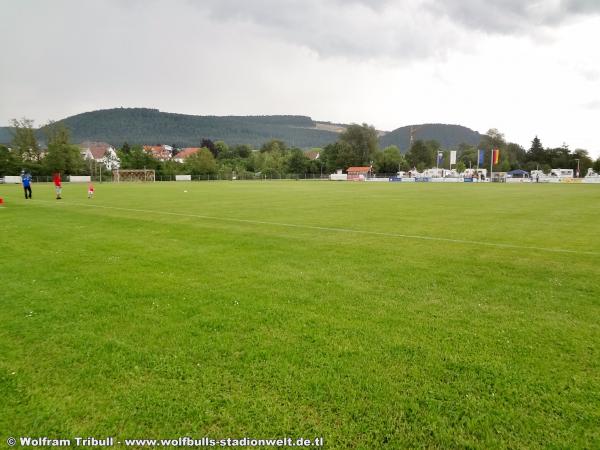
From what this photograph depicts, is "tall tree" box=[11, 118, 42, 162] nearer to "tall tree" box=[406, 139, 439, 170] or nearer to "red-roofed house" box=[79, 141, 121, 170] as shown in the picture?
"red-roofed house" box=[79, 141, 121, 170]

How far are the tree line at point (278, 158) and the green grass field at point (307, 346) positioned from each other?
99504 millimetres

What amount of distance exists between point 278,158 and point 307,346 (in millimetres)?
135939

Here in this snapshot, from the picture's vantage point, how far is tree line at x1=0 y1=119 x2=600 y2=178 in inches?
3725

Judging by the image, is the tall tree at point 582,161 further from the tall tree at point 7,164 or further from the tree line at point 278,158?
the tall tree at point 7,164

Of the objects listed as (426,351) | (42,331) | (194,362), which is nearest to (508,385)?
(426,351)

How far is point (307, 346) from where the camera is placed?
459cm

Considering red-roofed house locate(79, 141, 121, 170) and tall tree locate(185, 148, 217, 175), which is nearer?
tall tree locate(185, 148, 217, 175)

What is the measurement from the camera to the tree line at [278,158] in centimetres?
9462

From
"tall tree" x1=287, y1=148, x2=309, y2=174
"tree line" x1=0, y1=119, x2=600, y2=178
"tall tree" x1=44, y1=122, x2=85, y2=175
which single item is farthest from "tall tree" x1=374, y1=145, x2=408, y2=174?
"tall tree" x1=44, y1=122, x2=85, y2=175

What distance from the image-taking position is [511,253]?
393 inches

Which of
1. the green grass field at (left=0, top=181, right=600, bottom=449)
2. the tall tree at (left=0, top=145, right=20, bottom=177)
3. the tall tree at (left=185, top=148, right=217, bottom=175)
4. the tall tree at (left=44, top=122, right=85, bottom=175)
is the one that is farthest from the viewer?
the tall tree at (left=185, top=148, right=217, bottom=175)

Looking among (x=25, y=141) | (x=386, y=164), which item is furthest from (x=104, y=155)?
(x=386, y=164)

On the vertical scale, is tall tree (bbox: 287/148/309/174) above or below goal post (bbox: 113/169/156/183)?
above

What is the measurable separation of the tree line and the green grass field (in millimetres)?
99504
